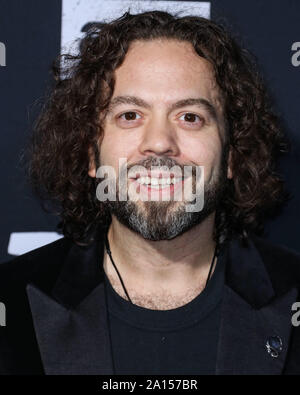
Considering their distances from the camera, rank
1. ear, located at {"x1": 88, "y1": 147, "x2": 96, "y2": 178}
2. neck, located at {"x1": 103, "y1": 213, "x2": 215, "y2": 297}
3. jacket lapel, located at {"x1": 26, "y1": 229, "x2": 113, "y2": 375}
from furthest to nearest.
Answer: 1. ear, located at {"x1": 88, "y1": 147, "x2": 96, "y2": 178}
2. neck, located at {"x1": 103, "y1": 213, "x2": 215, "y2": 297}
3. jacket lapel, located at {"x1": 26, "y1": 229, "x2": 113, "y2": 375}

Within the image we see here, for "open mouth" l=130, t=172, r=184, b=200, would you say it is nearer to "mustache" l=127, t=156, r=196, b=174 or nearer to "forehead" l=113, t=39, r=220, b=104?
"mustache" l=127, t=156, r=196, b=174

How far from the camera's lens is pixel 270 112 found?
244cm

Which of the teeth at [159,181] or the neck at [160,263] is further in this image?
the neck at [160,263]

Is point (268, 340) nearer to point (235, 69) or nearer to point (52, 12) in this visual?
point (235, 69)

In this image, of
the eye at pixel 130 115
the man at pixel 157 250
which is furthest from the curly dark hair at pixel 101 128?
the eye at pixel 130 115

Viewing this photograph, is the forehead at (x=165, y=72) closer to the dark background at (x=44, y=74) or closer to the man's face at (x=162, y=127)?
the man's face at (x=162, y=127)

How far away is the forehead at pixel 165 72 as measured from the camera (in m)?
1.96

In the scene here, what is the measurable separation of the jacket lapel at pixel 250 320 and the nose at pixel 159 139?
52cm

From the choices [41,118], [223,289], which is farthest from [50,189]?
[223,289]

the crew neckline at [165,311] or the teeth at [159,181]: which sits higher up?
the teeth at [159,181]

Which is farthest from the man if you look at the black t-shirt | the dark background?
the dark background

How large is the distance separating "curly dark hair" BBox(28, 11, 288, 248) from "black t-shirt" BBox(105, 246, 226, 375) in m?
0.39

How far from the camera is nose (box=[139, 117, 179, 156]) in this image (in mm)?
1877

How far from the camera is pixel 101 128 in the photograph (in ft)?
6.87
